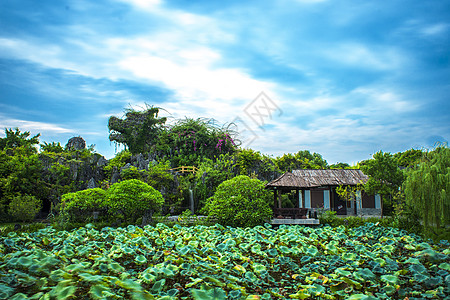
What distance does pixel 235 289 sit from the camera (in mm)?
4066

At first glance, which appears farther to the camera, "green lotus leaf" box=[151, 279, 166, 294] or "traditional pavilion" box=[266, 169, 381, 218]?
"traditional pavilion" box=[266, 169, 381, 218]

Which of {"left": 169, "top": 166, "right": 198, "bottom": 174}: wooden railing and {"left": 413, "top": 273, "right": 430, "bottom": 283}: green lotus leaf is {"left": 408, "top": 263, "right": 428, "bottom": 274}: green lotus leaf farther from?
{"left": 169, "top": 166, "right": 198, "bottom": 174}: wooden railing

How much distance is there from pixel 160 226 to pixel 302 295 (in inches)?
285

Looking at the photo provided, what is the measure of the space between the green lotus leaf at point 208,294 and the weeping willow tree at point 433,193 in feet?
29.7

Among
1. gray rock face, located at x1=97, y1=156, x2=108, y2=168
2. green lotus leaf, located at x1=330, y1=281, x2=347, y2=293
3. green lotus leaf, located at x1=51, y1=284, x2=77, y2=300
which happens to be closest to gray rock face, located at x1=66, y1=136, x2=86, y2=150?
gray rock face, located at x1=97, y1=156, x2=108, y2=168

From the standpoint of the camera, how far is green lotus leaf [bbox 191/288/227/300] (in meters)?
3.28

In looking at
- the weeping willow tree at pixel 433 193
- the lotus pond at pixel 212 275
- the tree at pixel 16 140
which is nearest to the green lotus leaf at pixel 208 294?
the lotus pond at pixel 212 275

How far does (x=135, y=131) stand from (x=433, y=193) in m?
Answer: 19.4

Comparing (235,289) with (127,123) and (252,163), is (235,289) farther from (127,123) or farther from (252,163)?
(127,123)

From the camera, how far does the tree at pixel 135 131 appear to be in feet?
77.3

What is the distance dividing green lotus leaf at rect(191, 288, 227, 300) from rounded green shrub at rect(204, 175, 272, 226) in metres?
8.61

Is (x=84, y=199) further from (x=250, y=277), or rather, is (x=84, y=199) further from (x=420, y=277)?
(x=420, y=277)

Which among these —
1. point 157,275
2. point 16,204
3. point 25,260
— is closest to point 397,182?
point 157,275

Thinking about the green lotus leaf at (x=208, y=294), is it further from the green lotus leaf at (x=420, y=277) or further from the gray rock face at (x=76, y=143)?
the gray rock face at (x=76, y=143)
